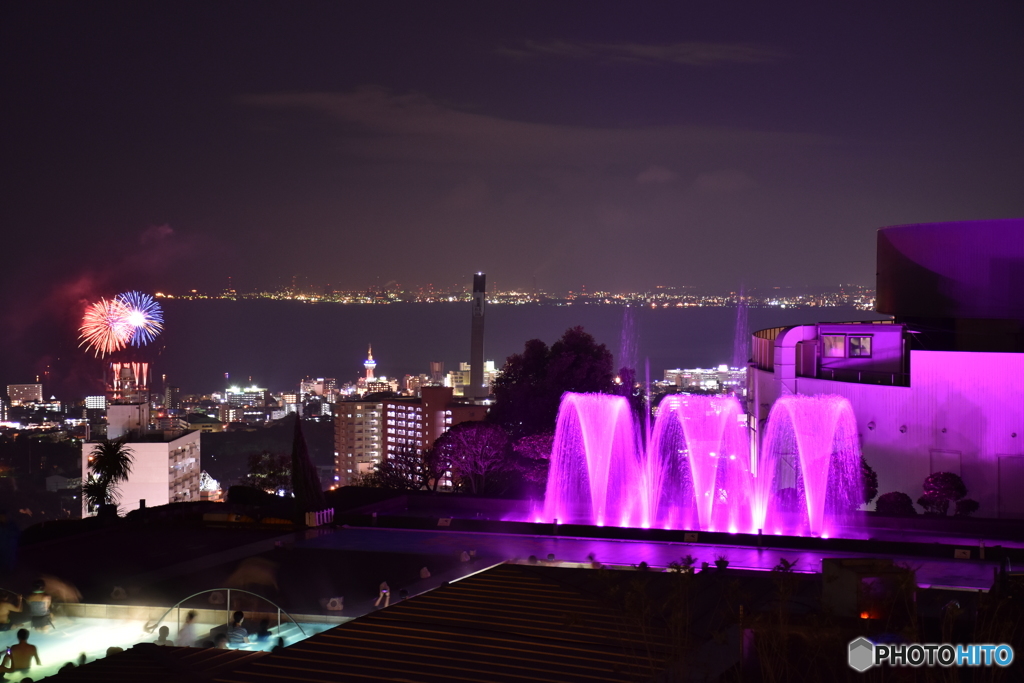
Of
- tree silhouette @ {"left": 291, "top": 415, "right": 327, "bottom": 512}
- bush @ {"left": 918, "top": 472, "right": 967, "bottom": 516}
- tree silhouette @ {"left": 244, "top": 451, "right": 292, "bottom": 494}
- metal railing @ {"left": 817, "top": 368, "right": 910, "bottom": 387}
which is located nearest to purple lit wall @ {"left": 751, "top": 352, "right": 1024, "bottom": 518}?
metal railing @ {"left": 817, "top": 368, "right": 910, "bottom": 387}

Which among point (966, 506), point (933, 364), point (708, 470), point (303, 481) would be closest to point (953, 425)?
point (933, 364)

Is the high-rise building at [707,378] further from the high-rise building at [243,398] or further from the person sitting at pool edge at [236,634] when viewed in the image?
the person sitting at pool edge at [236,634]

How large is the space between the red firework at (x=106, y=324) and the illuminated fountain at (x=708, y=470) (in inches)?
911

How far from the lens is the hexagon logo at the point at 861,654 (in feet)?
23.8

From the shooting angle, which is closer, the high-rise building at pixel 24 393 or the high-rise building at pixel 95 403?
the high-rise building at pixel 95 403

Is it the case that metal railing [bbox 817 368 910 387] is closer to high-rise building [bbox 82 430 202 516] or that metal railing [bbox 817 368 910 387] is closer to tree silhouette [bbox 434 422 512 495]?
tree silhouette [bbox 434 422 512 495]

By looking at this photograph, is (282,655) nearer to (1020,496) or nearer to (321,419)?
(1020,496)

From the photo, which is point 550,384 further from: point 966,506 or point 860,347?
point 966,506

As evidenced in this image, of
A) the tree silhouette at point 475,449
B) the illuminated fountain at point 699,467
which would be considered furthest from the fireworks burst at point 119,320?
the illuminated fountain at point 699,467

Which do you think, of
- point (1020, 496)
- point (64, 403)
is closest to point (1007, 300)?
point (1020, 496)

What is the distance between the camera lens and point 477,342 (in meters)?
83.1

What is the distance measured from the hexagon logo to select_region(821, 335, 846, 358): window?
21.1m

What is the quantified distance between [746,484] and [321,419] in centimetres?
9159

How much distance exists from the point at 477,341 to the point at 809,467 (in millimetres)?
61540
